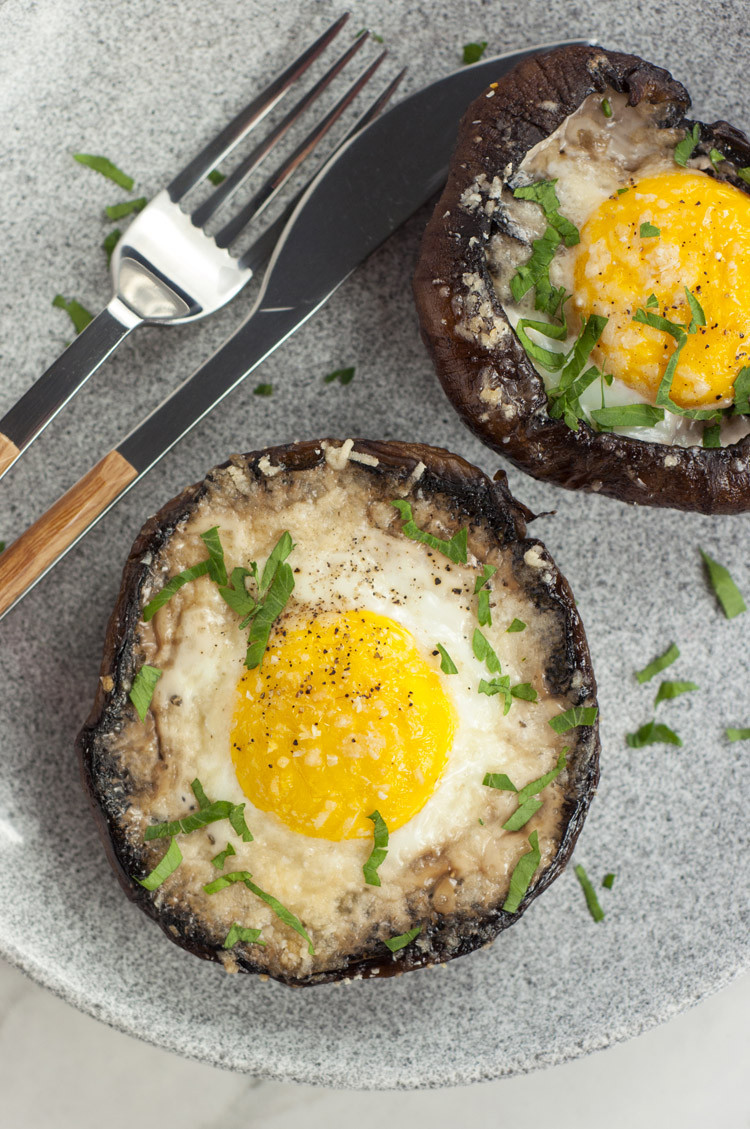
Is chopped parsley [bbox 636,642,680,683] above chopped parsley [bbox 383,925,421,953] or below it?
below

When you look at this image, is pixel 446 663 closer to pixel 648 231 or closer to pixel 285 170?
pixel 648 231

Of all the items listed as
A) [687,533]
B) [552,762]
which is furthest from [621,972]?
[687,533]

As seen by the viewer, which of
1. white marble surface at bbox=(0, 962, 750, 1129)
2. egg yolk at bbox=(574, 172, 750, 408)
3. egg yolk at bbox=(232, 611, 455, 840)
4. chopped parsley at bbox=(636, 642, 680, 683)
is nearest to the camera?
egg yolk at bbox=(232, 611, 455, 840)

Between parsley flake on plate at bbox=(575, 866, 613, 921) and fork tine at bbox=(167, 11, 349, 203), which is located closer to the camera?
fork tine at bbox=(167, 11, 349, 203)

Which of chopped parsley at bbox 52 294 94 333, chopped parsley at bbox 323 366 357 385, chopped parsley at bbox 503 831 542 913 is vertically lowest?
chopped parsley at bbox 503 831 542 913

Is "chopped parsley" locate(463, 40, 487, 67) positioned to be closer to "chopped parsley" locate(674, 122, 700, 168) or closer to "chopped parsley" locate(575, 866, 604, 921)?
"chopped parsley" locate(674, 122, 700, 168)

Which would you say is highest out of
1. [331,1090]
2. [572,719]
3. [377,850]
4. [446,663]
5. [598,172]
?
[598,172]

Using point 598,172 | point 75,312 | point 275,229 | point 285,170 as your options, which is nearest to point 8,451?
point 75,312

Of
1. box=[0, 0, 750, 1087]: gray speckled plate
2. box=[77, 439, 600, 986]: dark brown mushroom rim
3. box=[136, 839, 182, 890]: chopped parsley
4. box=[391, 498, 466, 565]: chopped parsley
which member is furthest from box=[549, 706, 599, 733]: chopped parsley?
box=[136, 839, 182, 890]: chopped parsley
